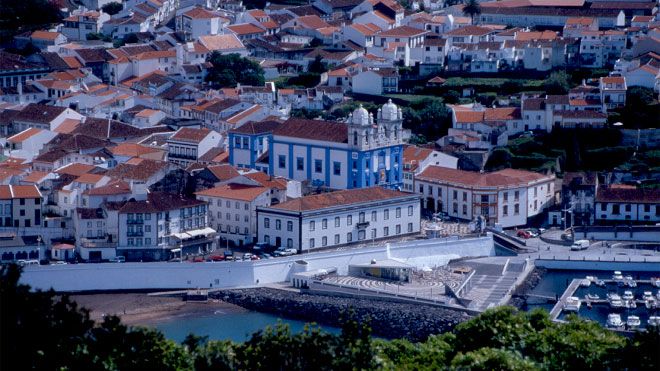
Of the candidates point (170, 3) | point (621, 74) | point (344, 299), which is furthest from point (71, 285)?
point (170, 3)

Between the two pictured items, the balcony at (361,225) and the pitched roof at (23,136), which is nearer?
the balcony at (361,225)

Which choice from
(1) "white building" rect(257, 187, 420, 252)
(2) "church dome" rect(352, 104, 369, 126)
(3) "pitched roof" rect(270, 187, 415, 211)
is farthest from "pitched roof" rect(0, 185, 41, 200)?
(2) "church dome" rect(352, 104, 369, 126)

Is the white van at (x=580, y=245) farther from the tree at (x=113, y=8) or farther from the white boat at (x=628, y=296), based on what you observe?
the tree at (x=113, y=8)

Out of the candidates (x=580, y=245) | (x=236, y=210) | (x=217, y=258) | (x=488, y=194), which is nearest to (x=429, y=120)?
(x=488, y=194)

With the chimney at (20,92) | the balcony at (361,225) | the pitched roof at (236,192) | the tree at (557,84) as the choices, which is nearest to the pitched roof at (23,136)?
the chimney at (20,92)

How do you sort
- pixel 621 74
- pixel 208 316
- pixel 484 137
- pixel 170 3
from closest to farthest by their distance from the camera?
pixel 208 316, pixel 484 137, pixel 621 74, pixel 170 3

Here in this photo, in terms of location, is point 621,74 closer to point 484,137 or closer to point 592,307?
point 484,137
